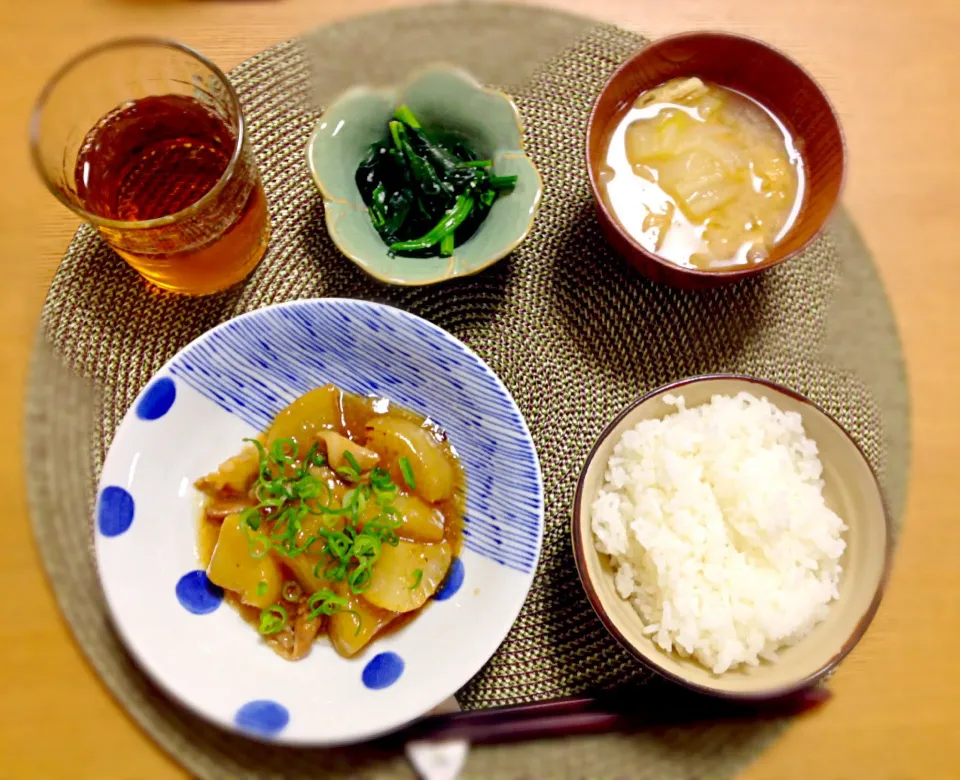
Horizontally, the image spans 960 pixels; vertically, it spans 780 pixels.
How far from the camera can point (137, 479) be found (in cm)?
150

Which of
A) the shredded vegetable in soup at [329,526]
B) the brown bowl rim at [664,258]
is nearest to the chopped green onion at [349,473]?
the shredded vegetable in soup at [329,526]

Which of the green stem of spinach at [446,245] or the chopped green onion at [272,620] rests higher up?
the green stem of spinach at [446,245]

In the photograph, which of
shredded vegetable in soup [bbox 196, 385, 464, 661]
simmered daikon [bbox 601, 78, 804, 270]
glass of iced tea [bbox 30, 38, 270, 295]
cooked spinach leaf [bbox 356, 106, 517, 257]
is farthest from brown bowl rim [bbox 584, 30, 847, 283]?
glass of iced tea [bbox 30, 38, 270, 295]

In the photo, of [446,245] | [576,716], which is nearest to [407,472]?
[446,245]

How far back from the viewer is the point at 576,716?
1592 mm

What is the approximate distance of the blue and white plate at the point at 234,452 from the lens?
1425mm

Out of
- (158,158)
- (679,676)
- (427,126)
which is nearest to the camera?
(679,676)

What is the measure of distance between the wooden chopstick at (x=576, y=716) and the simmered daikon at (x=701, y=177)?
0.98 metres

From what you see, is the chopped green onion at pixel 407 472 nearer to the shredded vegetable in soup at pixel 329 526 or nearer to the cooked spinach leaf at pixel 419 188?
the shredded vegetable in soup at pixel 329 526

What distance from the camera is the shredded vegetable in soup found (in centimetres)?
151

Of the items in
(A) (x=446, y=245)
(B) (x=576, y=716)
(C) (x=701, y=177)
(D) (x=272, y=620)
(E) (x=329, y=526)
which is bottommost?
(B) (x=576, y=716)

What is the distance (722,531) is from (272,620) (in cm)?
96

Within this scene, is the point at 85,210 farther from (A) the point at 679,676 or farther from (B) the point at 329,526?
(A) the point at 679,676

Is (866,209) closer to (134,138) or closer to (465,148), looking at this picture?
(465,148)
